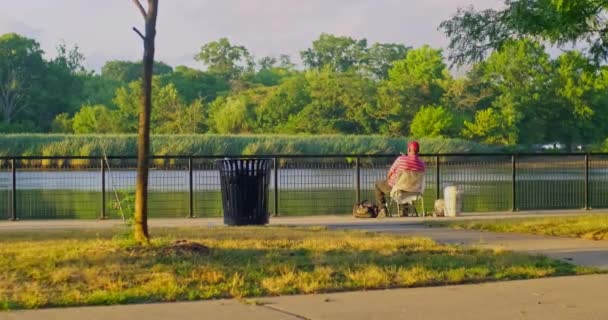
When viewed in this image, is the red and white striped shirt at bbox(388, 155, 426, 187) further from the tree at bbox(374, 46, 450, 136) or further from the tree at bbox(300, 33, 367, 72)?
the tree at bbox(300, 33, 367, 72)

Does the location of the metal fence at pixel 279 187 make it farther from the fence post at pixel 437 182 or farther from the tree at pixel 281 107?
the tree at pixel 281 107

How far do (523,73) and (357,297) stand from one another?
69169 mm

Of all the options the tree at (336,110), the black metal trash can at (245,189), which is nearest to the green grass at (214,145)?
the tree at (336,110)

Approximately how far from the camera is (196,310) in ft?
28.9

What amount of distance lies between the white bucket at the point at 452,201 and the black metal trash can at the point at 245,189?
442cm

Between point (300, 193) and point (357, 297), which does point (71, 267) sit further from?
point (300, 193)

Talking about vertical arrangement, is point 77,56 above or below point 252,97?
above

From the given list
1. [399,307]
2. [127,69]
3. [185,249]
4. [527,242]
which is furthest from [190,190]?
[127,69]

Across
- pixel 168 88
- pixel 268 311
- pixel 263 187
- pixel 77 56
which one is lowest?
pixel 268 311

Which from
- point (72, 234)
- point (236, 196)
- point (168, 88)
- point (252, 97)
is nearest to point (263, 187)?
point (236, 196)

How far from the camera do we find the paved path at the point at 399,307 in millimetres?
8578

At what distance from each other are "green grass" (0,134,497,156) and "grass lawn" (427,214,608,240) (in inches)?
1270

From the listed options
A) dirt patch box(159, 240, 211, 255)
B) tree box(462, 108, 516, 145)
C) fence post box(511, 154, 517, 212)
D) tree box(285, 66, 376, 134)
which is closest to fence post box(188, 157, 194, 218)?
fence post box(511, 154, 517, 212)

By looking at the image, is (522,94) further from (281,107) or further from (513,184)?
(513,184)
